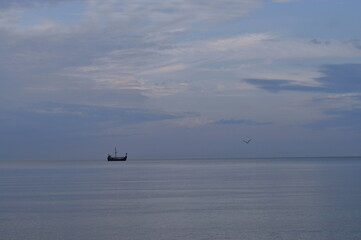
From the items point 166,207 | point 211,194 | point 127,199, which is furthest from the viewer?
point 211,194

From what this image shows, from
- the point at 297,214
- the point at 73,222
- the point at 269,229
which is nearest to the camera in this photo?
the point at 269,229

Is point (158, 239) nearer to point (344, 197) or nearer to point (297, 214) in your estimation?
point (297, 214)

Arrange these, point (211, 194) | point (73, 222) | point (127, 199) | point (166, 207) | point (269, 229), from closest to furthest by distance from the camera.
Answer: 1. point (269, 229)
2. point (73, 222)
3. point (166, 207)
4. point (127, 199)
5. point (211, 194)

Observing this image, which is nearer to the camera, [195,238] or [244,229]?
[195,238]

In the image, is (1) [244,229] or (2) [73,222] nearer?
(1) [244,229]

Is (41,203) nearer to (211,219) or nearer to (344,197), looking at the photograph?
(211,219)

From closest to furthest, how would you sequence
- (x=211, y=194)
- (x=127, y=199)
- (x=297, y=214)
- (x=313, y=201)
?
(x=297, y=214) < (x=313, y=201) < (x=127, y=199) < (x=211, y=194)

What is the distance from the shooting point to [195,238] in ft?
110

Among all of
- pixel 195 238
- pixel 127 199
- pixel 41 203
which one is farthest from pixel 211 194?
pixel 195 238

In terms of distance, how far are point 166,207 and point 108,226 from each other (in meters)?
11.9

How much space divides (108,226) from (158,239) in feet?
20.2

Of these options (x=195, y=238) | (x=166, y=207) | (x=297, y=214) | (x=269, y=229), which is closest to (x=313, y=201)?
(x=297, y=214)

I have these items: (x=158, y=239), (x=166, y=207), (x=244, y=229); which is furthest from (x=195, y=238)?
(x=166, y=207)

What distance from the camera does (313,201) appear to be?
54312mm
